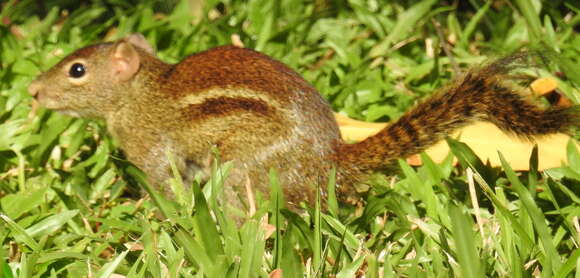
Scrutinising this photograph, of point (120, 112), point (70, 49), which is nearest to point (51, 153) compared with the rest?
point (120, 112)

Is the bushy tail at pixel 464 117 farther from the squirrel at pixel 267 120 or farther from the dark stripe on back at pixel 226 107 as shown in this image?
the dark stripe on back at pixel 226 107

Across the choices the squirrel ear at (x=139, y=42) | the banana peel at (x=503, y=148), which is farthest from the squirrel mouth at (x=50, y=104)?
the banana peel at (x=503, y=148)

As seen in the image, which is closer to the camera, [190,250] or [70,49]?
[190,250]

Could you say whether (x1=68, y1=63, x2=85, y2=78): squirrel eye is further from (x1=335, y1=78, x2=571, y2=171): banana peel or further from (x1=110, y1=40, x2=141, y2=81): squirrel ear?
(x1=335, y1=78, x2=571, y2=171): banana peel

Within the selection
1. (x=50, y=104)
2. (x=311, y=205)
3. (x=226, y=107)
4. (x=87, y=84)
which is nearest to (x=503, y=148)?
(x=311, y=205)

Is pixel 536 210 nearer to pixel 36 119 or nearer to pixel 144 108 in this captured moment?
pixel 144 108

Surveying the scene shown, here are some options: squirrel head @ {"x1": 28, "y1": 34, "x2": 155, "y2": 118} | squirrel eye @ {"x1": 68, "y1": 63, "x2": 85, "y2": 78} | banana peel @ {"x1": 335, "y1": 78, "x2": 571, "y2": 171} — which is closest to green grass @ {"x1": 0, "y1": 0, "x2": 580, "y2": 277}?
banana peel @ {"x1": 335, "y1": 78, "x2": 571, "y2": 171}
